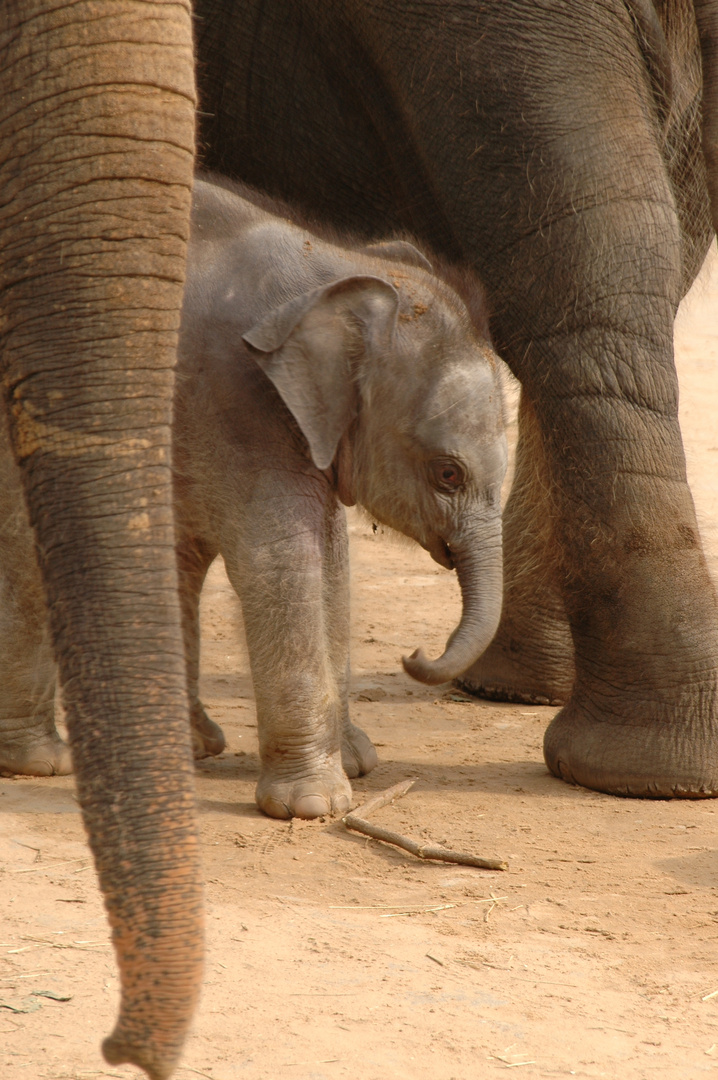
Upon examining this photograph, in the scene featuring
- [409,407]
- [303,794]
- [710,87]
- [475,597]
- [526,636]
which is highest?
[710,87]

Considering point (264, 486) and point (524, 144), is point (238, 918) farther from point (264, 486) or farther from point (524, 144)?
point (524, 144)

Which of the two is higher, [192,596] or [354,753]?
[192,596]

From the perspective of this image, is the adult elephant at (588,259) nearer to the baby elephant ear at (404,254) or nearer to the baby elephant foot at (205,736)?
the baby elephant ear at (404,254)

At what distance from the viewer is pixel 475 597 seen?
381 cm

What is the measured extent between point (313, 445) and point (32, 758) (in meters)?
1.21

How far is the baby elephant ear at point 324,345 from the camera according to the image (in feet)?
12.0

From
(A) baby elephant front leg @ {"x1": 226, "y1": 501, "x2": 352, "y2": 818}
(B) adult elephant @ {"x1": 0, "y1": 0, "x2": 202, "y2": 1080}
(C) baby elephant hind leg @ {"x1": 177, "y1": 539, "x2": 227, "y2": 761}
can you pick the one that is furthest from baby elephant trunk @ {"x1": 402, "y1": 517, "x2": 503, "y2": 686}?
(B) adult elephant @ {"x1": 0, "y1": 0, "x2": 202, "y2": 1080}

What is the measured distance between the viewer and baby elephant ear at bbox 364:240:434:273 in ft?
13.0

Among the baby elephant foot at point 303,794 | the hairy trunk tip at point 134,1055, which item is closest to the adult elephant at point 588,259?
the baby elephant foot at point 303,794

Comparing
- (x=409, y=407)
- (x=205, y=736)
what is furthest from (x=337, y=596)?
(x=205, y=736)

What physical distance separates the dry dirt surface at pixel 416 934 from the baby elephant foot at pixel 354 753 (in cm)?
5

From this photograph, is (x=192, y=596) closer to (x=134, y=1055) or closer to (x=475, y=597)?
(x=475, y=597)

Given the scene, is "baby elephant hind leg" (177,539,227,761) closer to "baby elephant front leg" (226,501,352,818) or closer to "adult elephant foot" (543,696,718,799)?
"baby elephant front leg" (226,501,352,818)

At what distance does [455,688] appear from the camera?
17.1 ft
